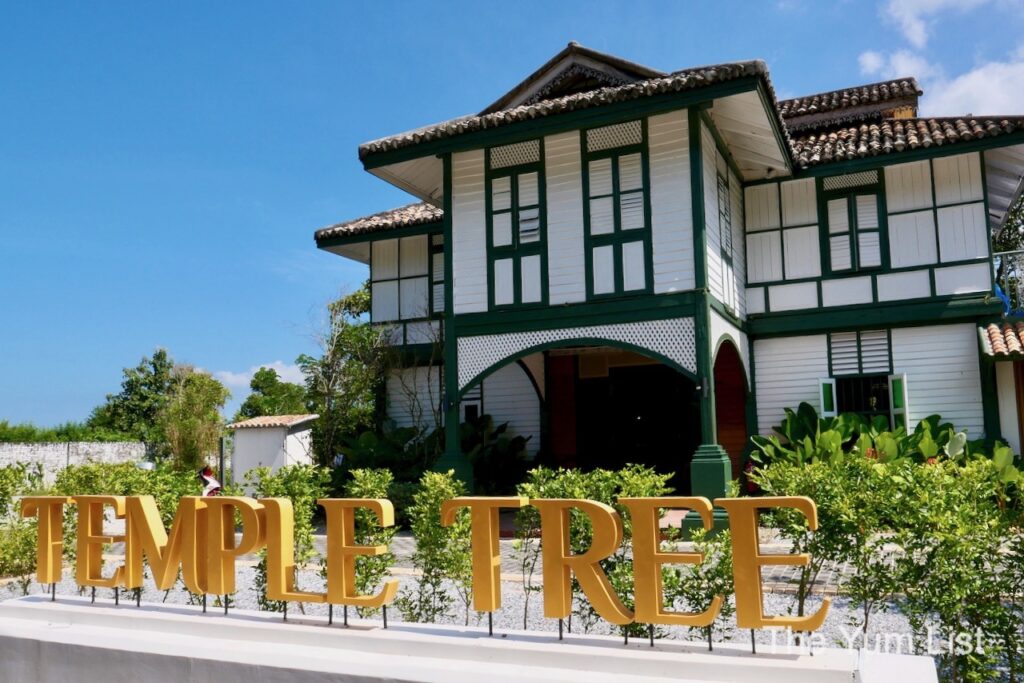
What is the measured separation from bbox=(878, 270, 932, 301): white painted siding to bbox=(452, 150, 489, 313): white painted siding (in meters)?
6.43

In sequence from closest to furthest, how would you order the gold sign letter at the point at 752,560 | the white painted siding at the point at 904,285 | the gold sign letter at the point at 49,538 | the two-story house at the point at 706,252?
the gold sign letter at the point at 752,560 → the gold sign letter at the point at 49,538 → the two-story house at the point at 706,252 → the white painted siding at the point at 904,285

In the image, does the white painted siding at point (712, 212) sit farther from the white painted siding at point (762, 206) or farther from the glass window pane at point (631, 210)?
the white painted siding at point (762, 206)

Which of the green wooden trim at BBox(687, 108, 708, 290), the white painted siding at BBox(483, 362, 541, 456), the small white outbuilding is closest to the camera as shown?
the green wooden trim at BBox(687, 108, 708, 290)

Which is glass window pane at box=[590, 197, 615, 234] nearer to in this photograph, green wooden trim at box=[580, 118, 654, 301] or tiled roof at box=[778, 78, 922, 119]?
green wooden trim at box=[580, 118, 654, 301]

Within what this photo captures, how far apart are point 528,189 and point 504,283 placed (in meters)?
1.44

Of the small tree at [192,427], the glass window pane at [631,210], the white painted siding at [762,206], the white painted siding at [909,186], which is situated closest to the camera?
the glass window pane at [631,210]

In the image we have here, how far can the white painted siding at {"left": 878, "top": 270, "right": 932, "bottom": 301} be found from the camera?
1238 centimetres

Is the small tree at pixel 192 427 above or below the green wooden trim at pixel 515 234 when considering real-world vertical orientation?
below

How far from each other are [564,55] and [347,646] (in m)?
10.2

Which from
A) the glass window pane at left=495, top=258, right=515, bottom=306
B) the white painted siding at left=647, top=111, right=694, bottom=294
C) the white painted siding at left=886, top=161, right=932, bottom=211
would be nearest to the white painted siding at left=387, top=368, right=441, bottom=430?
the glass window pane at left=495, top=258, right=515, bottom=306

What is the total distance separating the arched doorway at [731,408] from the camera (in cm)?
1364

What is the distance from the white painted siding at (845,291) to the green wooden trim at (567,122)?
2495 millimetres

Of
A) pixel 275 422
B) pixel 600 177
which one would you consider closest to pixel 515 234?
pixel 600 177

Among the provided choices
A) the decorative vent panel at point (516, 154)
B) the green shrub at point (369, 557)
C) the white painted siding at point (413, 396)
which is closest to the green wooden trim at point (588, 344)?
the decorative vent panel at point (516, 154)
